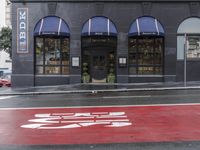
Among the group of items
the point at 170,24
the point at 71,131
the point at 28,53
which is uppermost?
the point at 170,24

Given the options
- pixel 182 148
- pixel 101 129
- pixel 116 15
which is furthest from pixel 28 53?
pixel 182 148

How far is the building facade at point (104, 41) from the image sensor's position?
32312 mm

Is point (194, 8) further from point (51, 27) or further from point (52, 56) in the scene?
point (52, 56)

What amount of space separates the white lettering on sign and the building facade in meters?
17.4

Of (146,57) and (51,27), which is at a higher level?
(51,27)

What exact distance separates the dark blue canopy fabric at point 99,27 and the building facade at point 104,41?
0.07m

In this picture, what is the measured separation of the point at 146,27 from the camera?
31578mm

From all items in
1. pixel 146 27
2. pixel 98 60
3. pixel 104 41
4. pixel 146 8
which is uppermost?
pixel 146 8

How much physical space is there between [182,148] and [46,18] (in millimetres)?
24623

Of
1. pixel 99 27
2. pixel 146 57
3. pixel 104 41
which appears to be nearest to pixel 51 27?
pixel 99 27

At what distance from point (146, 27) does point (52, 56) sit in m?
7.02

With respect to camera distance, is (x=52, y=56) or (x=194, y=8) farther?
(x=52, y=56)

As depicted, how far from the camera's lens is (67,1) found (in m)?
32.4

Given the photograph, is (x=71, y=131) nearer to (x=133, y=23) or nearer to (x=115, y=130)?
(x=115, y=130)
